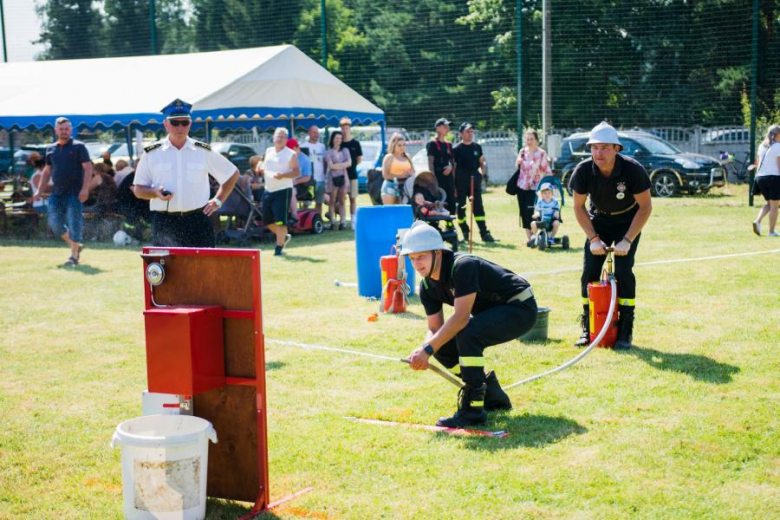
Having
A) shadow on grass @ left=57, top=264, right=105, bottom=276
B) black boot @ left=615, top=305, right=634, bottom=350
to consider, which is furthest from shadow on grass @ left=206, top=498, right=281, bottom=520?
shadow on grass @ left=57, top=264, right=105, bottom=276

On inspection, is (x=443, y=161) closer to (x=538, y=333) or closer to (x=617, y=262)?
(x=538, y=333)

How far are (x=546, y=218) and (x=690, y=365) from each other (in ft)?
24.0

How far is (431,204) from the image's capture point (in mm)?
12734

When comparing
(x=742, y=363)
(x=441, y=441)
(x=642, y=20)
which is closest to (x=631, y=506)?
(x=441, y=441)

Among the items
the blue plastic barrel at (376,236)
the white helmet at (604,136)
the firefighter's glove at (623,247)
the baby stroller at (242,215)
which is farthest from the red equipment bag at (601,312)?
the baby stroller at (242,215)

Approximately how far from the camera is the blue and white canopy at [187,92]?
55.0ft

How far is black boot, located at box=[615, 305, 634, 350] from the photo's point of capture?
7.42 metres

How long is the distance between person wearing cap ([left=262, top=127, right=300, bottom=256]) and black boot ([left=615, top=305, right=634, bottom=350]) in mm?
7119

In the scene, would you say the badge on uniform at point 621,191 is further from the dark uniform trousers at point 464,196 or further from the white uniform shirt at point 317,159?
the white uniform shirt at point 317,159

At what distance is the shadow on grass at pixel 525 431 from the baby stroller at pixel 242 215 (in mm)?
10531

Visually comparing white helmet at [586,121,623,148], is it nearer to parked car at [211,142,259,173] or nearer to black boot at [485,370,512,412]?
black boot at [485,370,512,412]

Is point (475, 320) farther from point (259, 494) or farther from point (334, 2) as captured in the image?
point (334, 2)

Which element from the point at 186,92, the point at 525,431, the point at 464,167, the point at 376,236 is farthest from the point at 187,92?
the point at 525,431

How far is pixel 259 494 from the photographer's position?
4348 millimetres
